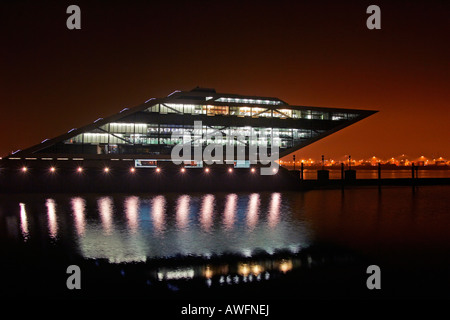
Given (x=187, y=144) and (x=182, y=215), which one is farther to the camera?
(x=187, y=144)

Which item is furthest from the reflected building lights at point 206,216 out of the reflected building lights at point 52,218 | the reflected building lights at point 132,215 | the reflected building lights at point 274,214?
the reflected building lights at point 52,218

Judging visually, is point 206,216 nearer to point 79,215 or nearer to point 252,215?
point 252,215

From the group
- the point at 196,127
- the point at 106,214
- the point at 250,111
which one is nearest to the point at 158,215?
the point at 106,214

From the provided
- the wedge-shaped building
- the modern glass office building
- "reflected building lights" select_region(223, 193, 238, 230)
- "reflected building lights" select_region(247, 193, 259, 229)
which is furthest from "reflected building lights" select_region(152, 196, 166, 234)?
the modern glass office building

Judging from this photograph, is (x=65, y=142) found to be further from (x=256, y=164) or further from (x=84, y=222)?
(x=84, y=222)

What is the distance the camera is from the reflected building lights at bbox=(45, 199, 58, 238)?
44.9ft

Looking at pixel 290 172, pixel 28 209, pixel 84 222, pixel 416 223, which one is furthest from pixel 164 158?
pixel 416 223

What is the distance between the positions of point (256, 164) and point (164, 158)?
37.7 ft

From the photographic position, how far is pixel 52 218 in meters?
16.8

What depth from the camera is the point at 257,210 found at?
20.0 metres

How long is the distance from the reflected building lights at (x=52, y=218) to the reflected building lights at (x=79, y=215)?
81cm

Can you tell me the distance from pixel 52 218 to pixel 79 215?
4.06ft

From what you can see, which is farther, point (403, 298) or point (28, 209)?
point (28, 209)

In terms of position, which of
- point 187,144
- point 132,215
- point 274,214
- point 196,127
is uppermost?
point 196,127
